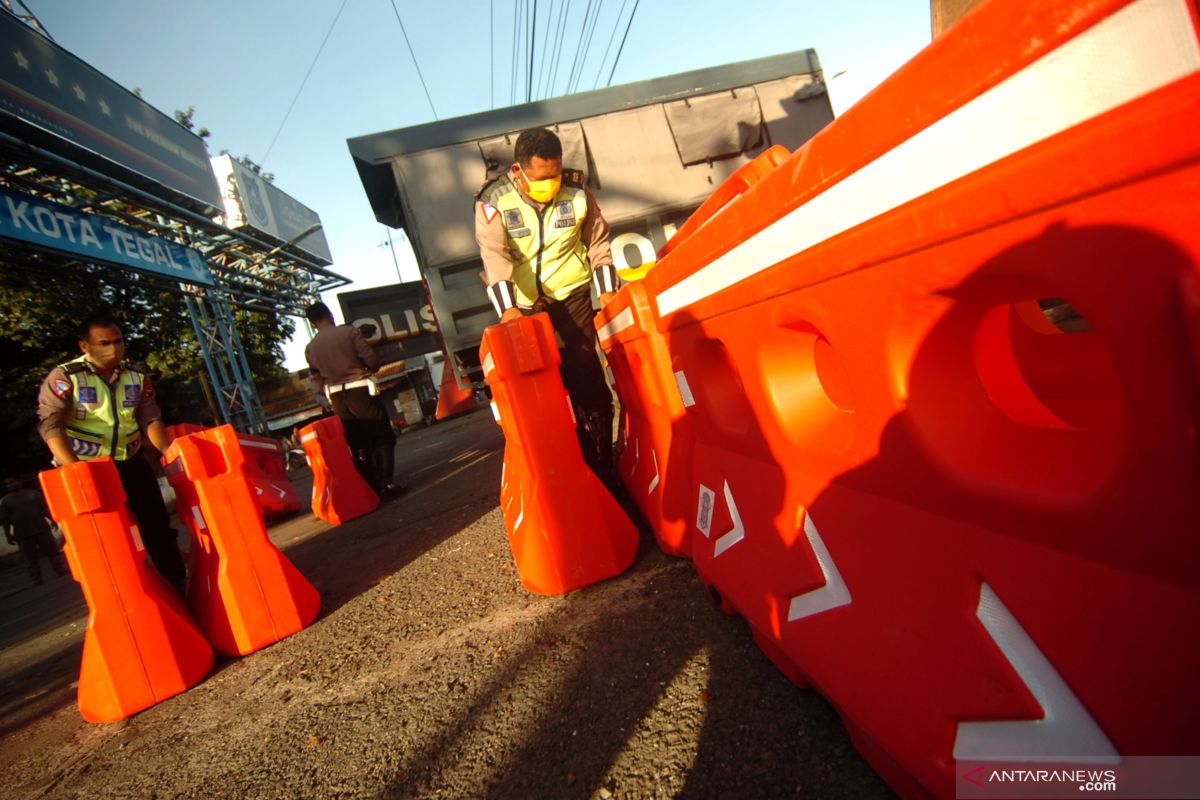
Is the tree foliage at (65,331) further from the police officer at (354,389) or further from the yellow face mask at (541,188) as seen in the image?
the yellow face mask at (541,188)

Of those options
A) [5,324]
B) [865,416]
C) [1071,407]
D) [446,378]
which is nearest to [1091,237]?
[865,416]

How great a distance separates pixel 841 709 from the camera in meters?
1.05

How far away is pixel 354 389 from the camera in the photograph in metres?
5.05

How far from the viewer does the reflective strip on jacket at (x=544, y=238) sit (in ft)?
9.12

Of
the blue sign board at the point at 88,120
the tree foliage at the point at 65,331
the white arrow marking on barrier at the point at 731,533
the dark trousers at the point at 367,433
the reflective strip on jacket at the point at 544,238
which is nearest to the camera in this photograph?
the white arrow marking on barrier at the point at 731,533

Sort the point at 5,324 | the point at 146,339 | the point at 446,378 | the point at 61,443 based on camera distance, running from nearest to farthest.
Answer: the point at 61,443, the point at 446,378, the point at 5,324, the point at 146,339

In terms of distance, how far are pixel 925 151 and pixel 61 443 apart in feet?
11.6

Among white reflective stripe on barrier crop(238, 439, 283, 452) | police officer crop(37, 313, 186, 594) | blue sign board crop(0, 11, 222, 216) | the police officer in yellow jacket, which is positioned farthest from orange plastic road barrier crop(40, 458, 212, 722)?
blue sign board crop(0, 11, 222, 216)

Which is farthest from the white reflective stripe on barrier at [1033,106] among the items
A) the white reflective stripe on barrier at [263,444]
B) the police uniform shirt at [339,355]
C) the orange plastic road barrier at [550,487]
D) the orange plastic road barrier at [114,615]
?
the white reflective stripe on barrier at [263,444]

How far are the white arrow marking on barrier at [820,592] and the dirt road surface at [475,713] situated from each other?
0.75 ft

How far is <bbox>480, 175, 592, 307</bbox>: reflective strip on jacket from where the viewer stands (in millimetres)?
2781

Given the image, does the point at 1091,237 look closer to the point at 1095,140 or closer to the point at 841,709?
the point at 1095,140

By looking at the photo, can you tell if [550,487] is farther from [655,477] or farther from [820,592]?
[820,592]

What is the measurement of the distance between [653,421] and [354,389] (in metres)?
3.58
